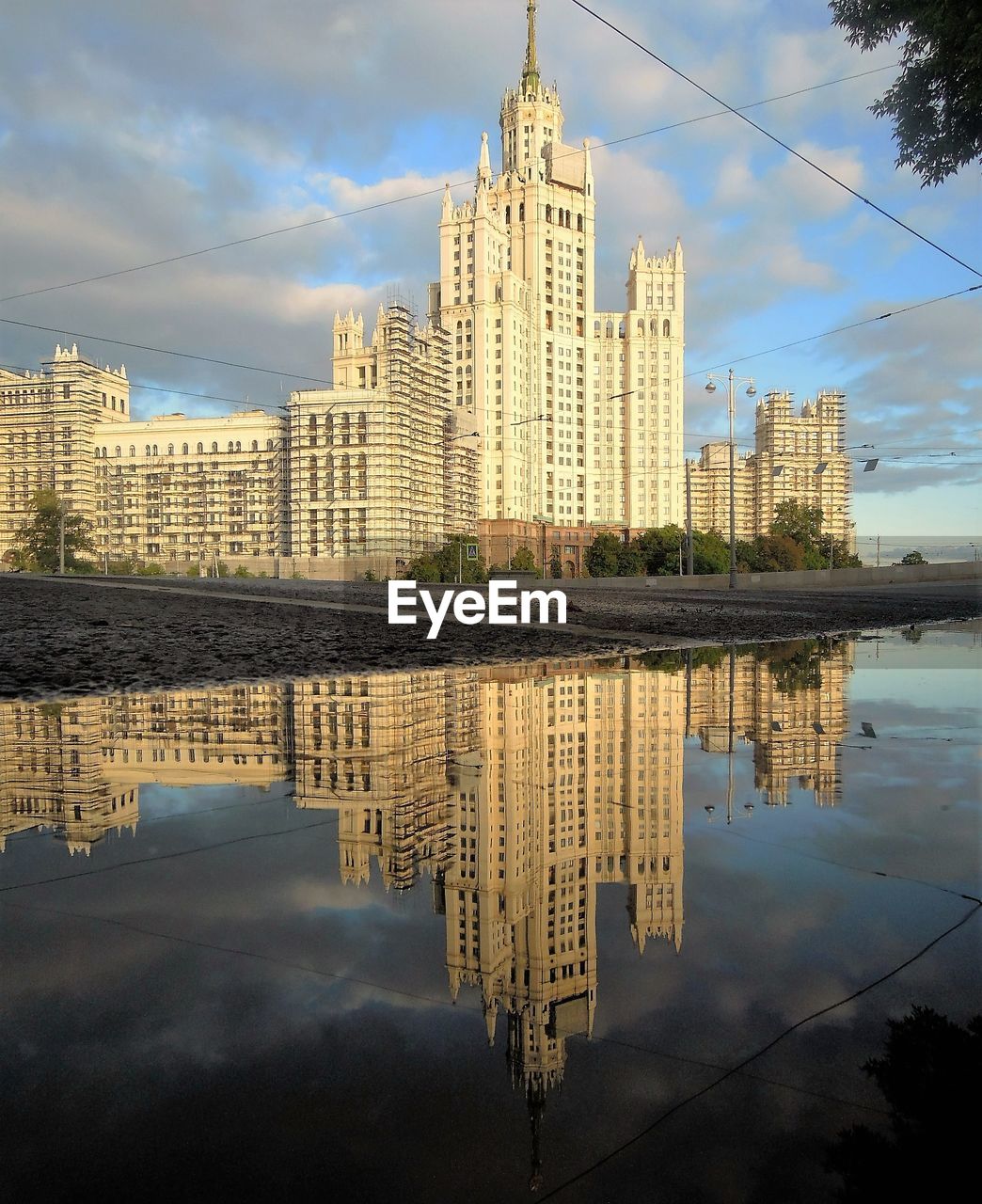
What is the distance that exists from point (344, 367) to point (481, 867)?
383 feet

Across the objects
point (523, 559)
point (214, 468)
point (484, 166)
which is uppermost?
point (484, 166)

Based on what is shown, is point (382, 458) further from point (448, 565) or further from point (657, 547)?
point (657, 547)

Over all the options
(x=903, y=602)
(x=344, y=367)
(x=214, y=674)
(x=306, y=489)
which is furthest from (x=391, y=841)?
(x=344, y=367)

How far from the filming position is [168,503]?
112 m

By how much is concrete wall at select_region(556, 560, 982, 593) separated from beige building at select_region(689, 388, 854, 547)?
104802 mm

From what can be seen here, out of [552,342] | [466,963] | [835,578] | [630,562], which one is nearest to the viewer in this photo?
[466,963]

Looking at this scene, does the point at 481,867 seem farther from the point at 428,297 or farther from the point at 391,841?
the point at 428,297

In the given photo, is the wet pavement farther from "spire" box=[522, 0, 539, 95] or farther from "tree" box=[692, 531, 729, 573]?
"spire" box=[522, 0, 539, 95]

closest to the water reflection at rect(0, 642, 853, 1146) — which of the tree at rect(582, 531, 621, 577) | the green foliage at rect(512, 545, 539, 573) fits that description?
the tree at rect(582, 531, 621, 577)

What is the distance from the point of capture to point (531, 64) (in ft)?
445

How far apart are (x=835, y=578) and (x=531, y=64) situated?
12851 cm

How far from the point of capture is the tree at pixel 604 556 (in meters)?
112

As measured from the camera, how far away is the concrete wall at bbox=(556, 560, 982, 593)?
39688 mm

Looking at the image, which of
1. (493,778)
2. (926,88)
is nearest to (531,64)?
(926,88)
